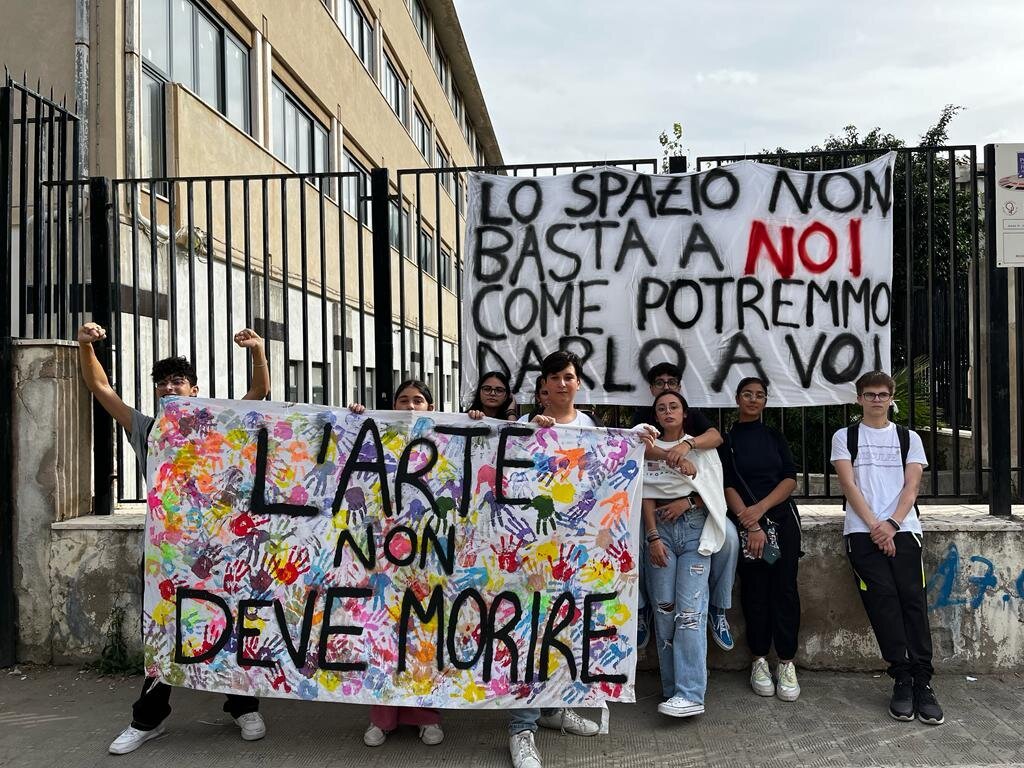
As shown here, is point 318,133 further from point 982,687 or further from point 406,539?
point 982,687

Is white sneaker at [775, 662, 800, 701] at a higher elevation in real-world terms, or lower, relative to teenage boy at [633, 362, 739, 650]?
lower

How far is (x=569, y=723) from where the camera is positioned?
3.91 metres

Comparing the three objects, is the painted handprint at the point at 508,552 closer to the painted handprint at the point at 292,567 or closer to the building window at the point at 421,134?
the painted handprint at the point at 292,567

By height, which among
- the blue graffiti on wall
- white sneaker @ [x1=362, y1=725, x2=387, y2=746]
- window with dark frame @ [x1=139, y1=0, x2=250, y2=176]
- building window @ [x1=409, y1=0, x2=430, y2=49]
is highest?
building window @ [x1=409, y1=0, x2=430, y2=49]

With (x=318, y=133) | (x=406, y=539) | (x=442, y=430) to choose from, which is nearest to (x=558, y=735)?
(x=406, y=539)

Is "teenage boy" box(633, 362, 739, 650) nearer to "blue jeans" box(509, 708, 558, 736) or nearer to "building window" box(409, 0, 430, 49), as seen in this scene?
"blue jeans" box(509, 708, 558, 736)

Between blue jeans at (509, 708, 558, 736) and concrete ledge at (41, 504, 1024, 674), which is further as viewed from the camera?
concrete ledge at (41, 504, 1024, 674)

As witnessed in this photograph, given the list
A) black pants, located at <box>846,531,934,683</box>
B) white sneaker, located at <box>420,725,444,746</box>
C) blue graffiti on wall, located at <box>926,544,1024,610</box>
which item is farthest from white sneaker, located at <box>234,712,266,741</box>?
blue graffiti on wall, located at <box>926,544,1024,610</box>

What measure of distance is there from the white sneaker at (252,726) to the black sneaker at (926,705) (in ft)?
10.3

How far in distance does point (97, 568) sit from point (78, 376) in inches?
45.2

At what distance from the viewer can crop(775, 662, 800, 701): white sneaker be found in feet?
13.8

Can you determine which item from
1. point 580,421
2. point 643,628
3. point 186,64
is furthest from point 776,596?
point 186,64

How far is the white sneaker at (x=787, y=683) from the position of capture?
421 cm

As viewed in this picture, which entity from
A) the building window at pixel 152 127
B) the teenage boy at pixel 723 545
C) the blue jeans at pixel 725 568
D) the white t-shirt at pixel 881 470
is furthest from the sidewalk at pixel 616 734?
the building window at pixel 152 127
